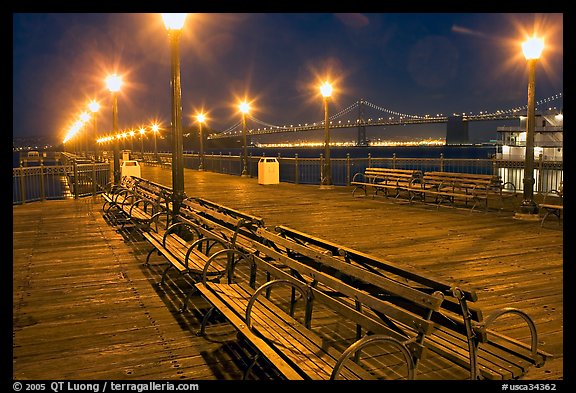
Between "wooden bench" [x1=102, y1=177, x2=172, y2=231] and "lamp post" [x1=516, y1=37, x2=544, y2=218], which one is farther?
"lamp post" [x1=516, y1=37, x2=544, y2=218]

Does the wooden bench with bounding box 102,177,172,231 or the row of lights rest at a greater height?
the row of lights

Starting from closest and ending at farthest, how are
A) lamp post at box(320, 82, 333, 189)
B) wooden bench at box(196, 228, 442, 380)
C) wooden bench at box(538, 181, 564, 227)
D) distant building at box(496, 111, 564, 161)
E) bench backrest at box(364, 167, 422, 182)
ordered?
wooden bench at box(196, 228, 442, 380) < wooden bench at box(538, 181, 564, 227) < bench backrest at box(364, 167, 422, 182) < lamp post at box(320, 82, 333, 189) < distant building at box(496, 111, 564, 161)

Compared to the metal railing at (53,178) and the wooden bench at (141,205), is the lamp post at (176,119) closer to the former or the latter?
the wooden bench at (141,205)

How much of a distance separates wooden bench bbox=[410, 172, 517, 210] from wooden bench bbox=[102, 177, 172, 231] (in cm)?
627

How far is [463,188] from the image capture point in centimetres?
1348

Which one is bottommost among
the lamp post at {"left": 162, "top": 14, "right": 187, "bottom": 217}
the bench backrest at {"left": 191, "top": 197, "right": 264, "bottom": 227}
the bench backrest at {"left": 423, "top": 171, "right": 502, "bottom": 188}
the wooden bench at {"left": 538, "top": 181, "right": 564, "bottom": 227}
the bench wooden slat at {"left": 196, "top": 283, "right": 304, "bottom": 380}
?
the bench wooden slat at {"left": 196, "top": 283, "right": 304, "bottom": 380}

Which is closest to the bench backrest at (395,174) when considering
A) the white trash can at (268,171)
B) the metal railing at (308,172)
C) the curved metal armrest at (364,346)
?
the metal railing at (308,172)

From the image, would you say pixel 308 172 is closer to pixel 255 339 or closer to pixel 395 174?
pixel 395 174

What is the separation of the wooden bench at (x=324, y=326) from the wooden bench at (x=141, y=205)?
13.2 feet

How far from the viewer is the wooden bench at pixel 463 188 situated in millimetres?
12283

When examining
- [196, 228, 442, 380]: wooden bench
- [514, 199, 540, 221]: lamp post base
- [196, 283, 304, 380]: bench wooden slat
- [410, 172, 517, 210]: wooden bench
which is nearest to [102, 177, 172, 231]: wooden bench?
[196, 283, 304, 380]: bench wooden slat

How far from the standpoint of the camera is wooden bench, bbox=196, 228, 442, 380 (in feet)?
10.5

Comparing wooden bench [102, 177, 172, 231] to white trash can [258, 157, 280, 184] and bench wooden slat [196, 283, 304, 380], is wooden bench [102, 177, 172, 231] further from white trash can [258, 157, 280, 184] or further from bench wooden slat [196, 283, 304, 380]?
white trash can [258, 157, 280, 184]
